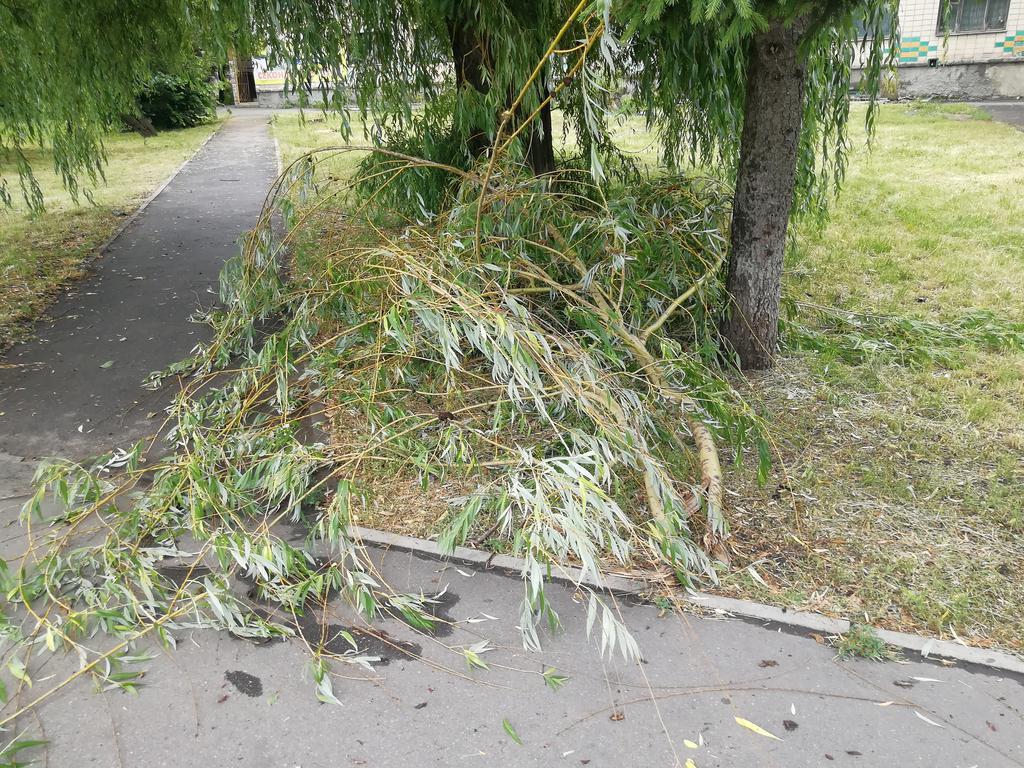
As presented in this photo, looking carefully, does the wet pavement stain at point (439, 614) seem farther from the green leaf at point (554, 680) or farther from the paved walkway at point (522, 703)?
the green leaf at point (554, 680)

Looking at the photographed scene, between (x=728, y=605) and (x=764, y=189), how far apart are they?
2.89 meters

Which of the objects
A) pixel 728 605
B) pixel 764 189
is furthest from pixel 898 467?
pixel 764 189

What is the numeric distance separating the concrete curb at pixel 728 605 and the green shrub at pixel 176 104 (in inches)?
879

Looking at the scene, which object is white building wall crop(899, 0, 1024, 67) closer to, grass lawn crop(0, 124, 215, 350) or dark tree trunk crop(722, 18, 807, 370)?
dark tree trunk crop(722, 18, 807, 370)

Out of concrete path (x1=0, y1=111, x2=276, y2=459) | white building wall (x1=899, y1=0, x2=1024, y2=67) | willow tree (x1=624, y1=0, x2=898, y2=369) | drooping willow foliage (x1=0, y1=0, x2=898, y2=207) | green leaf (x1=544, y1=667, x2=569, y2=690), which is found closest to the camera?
Answer: green leaf (x1=544, y1=667, x2=569, y2=690)

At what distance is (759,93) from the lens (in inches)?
188

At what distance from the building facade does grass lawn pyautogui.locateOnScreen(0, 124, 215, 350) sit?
62.0 feet

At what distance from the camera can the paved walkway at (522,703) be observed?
103 inches

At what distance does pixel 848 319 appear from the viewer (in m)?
6.17

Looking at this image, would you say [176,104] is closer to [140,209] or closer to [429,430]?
[140,209]

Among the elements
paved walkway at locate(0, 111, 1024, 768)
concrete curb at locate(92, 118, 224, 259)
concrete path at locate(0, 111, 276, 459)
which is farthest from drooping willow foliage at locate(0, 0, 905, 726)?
concrete curb at locate(92, 118, 224, 259)

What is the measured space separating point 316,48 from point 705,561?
5440 mm

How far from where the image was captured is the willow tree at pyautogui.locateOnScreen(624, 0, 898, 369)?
3.79m

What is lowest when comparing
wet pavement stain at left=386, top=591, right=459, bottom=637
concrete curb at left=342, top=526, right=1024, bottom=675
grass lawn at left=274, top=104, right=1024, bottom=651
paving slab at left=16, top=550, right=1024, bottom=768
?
paving slab at left=16, top=550, right=1024, bottom=768
